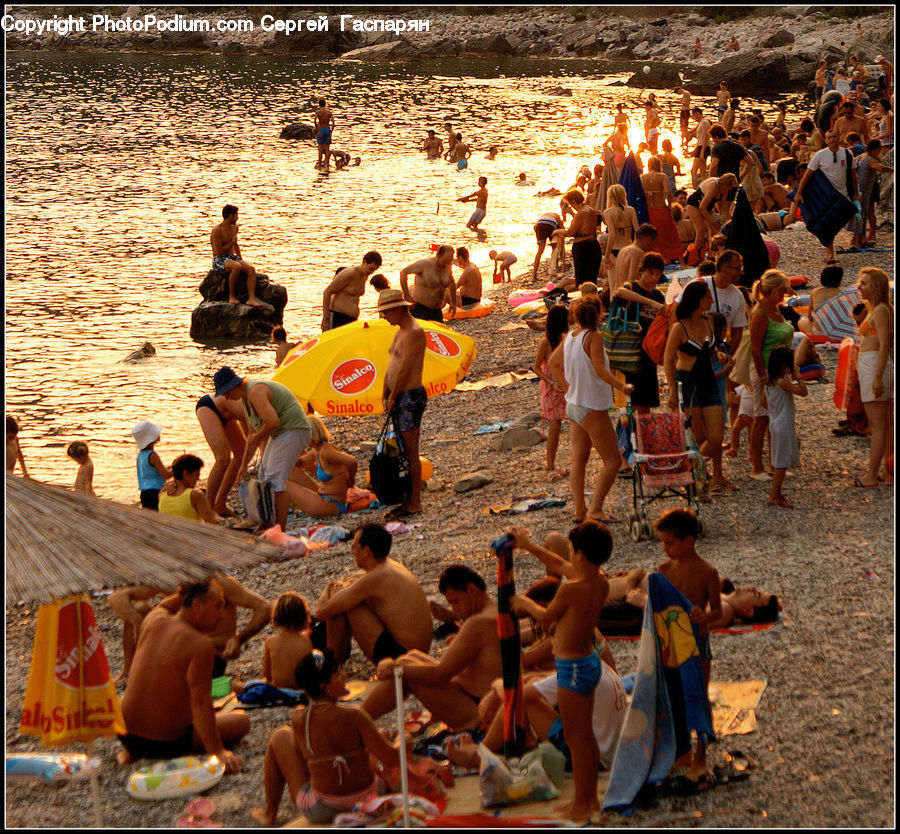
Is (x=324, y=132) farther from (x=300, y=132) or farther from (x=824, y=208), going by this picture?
(x=824, y=208)

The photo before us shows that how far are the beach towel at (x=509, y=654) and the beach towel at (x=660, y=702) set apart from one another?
0.50 meters

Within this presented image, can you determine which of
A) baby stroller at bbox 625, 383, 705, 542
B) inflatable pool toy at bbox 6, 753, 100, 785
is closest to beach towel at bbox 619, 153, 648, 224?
baby stroller at bbox 625, 383, 705, 542

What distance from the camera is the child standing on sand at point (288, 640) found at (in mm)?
5945

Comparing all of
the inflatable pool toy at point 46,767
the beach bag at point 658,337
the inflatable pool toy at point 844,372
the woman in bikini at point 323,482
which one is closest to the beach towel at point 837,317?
the inflatable pool toy at point 844,372

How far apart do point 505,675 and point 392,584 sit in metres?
1.24

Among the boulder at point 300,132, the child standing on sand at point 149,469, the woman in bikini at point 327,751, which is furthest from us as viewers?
the boulder at point 300,132

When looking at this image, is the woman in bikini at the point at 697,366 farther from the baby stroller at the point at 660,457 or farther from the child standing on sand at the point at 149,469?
the child standing on sand at the point at 149,469

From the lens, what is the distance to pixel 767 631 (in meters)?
6.10

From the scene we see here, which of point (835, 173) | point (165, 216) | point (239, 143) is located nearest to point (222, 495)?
point (835, 173)

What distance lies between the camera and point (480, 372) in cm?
1280

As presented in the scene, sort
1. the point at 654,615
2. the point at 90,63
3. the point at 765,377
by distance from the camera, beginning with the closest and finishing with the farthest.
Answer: the point at 654,615, the point at 765,377, the point at 90,63

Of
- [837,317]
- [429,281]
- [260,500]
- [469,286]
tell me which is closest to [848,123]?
[469,286]

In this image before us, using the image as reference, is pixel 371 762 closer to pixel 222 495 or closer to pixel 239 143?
pixel 222 495

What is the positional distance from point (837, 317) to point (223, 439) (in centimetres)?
596
